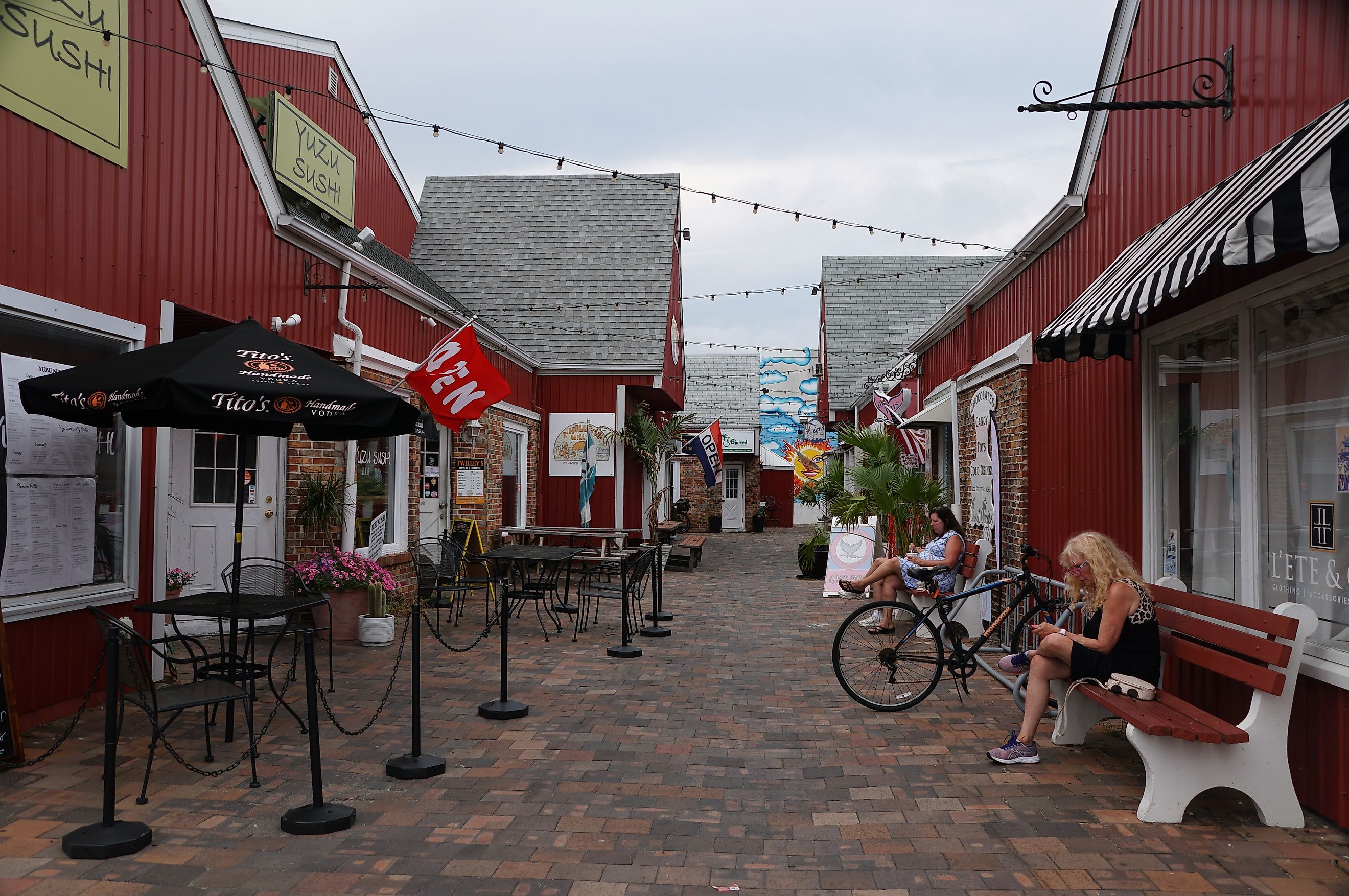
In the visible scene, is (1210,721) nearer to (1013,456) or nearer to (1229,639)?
(1229,639)

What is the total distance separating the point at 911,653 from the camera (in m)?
6.07

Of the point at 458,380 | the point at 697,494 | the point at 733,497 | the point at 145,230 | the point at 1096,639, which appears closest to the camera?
the point at 1096,639

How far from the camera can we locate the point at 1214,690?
15.9 feet

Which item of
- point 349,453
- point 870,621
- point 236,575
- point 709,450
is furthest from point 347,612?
point 709,450

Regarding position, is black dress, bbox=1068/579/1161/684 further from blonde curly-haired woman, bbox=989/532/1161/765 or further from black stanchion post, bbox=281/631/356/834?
black stanchion post, bbox=281/631/356/834

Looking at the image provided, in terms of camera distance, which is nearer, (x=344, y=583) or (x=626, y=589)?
(x=344, y=583)

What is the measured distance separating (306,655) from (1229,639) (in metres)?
4.08

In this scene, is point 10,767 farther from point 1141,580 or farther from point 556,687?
point 1141,580

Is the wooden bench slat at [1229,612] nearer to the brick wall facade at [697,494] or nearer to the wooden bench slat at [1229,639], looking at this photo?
the wooden bench slat at [1229,639]

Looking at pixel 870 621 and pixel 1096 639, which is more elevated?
pixel 1096 639

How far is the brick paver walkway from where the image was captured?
341 centimetres

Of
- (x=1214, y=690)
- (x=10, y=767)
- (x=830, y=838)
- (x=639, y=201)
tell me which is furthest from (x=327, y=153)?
(x=639, y=201)

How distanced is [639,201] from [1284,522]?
1469 centimetres

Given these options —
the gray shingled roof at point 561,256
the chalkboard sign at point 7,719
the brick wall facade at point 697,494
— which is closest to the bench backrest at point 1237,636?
the chalkboard sign at point 7,719
